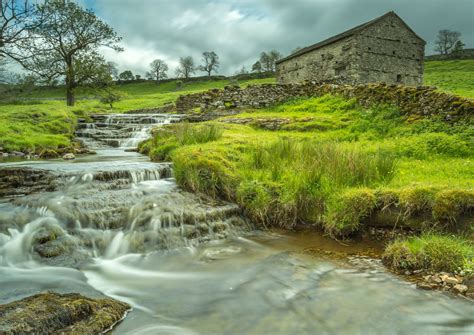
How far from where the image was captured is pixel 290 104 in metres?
18.7

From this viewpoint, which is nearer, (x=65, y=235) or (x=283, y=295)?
(x=283, y=295)

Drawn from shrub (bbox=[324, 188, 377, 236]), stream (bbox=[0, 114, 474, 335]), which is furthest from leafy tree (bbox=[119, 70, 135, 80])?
shrub (bbox=[324, 188, 377, 236])

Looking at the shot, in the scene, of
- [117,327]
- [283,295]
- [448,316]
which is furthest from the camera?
[283,295]

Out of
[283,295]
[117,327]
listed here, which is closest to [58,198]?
[117,327]

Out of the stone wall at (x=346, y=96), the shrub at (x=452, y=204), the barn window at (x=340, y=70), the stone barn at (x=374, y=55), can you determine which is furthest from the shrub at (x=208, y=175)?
the barn window at (x=340, y=70)

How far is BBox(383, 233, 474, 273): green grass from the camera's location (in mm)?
4230

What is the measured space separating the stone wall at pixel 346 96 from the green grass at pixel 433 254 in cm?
652

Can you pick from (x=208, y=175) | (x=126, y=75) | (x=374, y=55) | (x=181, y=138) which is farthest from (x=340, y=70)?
(x=126, y=75)

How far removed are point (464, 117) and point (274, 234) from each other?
7.14 meters

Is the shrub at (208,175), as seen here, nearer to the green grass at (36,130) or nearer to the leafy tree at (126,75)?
the green grass at (36,130)

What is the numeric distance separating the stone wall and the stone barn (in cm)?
931

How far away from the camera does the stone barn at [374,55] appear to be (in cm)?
2623

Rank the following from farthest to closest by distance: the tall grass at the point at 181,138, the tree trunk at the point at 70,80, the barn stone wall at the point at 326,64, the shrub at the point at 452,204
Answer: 1. the tree trunk at the point at 70,80
2. the barn stone wall at the point at 326,64
3. the tall grass at the point at 181,138
4. the shrub at the point at 452,204

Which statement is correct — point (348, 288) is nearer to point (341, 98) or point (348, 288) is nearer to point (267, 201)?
point (267, 201)
